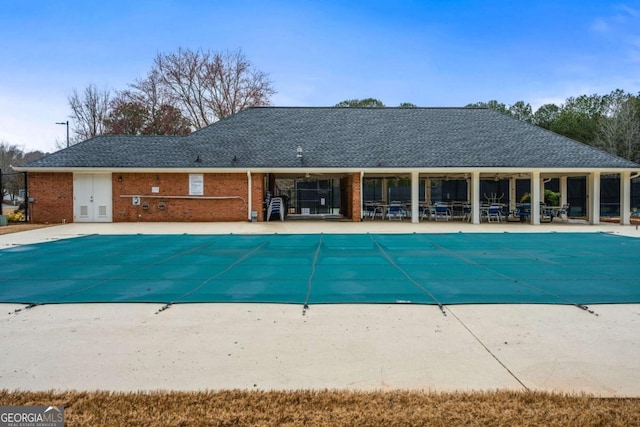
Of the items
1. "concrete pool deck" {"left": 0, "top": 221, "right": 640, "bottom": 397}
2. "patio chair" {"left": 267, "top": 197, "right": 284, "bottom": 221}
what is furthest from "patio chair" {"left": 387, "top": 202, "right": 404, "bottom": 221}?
"concrete pool deck" {"left": 0, "top": 221, "right": 640, "bottom": 397}

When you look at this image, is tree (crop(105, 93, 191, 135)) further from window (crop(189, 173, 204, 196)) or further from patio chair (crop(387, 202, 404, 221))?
patio chair (crop(387, 202, 404, 221))

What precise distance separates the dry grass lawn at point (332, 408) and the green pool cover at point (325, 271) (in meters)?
2.61

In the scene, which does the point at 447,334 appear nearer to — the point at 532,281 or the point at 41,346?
the point at 532,281

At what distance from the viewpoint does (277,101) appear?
39344mm

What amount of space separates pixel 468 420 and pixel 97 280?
6062 mm

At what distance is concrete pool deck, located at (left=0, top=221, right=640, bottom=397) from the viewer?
3.36 meters

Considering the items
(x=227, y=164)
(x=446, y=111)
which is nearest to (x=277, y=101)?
(x=446, y=111)

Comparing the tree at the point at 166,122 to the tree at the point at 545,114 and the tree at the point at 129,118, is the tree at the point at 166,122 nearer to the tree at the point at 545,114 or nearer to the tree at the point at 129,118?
the tree at the point at 129,118

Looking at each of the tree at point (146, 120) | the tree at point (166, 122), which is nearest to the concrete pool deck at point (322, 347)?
the tree at point (166, 122)

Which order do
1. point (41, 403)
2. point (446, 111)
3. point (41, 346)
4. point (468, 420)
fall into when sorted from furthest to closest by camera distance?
point (446, 111), point (41, 346), point (41, 403), point (468, 420)

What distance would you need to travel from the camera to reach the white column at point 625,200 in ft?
58.7

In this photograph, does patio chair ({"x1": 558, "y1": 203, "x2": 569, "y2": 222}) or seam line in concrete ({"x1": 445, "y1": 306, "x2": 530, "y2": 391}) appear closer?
seam line in concrete ({"x1": 445, "y1": 306, "x2": 530, "y2": 391})

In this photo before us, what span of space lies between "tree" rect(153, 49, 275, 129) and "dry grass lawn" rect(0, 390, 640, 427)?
3613 cm

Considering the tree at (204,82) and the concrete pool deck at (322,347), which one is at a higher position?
the tree at (204,82)
